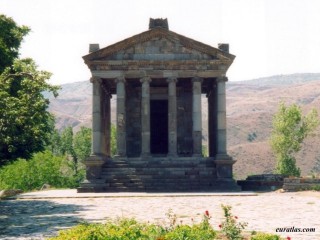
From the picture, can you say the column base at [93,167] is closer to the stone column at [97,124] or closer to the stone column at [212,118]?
the stone column at [97,124]

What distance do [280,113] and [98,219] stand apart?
155 feet

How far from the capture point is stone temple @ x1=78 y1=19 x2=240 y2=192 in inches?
A: 1193

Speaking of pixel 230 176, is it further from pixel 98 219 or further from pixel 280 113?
pixel 280 113

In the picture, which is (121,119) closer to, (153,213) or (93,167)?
(93,167)

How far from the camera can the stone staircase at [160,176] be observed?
1173 inches

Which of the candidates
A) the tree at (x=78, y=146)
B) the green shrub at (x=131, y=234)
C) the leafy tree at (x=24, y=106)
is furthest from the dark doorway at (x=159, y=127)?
the tree at (x=78, y=146)

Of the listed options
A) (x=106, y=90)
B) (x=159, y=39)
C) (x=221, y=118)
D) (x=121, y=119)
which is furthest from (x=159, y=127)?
(x=159, y=39)

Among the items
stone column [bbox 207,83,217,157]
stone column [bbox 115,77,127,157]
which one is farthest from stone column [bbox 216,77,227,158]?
stone column [bbox 115,77,127,157]

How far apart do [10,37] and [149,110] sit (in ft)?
33.2

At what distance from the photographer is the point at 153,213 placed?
17.4m

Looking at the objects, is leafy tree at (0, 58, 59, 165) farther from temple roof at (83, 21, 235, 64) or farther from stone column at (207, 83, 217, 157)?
stone column at (207, 83, 217, 157)

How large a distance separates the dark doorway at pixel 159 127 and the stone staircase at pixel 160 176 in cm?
663

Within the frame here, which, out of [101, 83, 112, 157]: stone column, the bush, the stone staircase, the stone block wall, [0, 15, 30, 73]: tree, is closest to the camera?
[0, 15, 30, 73]: tree

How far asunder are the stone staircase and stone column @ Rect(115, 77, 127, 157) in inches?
30.9
